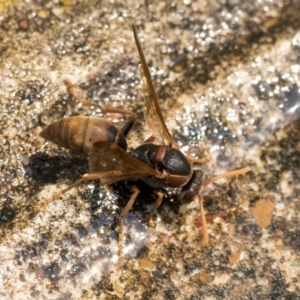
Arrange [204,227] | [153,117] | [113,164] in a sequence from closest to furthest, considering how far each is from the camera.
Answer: [113,164]
[204,227]
[153,117]

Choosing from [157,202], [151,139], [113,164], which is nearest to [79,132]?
[113,164]

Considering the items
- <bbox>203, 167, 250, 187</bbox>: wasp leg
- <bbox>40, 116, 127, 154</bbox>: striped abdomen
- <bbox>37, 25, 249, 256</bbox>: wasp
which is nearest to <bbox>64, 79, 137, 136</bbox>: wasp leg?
<bbox>37, 25, 249, 256</bbox>: wasp

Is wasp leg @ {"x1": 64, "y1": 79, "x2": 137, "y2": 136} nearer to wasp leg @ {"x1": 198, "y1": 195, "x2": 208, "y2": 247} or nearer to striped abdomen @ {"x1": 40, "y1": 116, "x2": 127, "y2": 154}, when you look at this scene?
striped abdomen @ {"x1": 40, "y1": 116, "x2": 127, "y2": 154}

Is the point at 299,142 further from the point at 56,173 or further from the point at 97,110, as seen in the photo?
the point at 56,173

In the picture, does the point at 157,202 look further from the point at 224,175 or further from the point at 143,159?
the point at 224,175

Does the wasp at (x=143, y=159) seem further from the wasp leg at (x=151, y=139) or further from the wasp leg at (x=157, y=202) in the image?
the wasp leg at (x=151, y=139)

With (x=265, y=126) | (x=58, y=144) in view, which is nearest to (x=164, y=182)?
(x=58, y=144)

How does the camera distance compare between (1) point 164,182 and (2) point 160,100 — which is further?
(2) point 160,100
